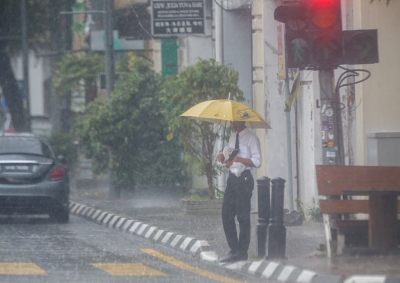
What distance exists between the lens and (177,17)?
19062 millimetres

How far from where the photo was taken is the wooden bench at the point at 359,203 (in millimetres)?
10289

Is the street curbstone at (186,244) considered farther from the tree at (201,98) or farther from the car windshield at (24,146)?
the car windshield at (24,146)

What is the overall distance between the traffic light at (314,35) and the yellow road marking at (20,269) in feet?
11.4

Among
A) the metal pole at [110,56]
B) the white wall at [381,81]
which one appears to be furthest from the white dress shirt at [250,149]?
the metal pole at [110,56]

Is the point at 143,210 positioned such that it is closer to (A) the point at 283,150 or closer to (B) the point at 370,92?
(A) the point at 283,150

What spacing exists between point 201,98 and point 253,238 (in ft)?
15.4

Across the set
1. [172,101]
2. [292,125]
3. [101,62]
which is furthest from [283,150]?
[101,62]

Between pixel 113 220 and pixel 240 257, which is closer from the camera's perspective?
pixel 240 257

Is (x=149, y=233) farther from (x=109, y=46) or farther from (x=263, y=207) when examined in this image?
(x=109, y=46)

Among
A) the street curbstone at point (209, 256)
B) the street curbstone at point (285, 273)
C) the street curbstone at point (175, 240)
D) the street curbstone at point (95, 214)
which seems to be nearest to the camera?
the street curbstone at point (285, 273)

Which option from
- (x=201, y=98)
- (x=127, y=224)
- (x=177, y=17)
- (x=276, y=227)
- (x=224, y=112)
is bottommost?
(x=127, y=224)

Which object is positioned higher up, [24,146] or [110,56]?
[110,56]

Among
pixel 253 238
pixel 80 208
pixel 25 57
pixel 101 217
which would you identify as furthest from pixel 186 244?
pixel 25 57

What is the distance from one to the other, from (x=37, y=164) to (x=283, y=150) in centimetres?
439
